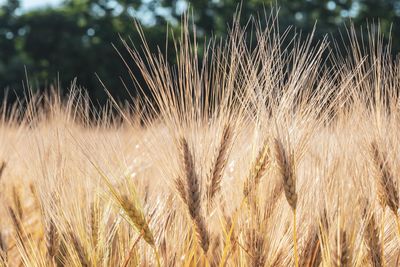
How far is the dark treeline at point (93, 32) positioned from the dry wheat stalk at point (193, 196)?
64.4 ft

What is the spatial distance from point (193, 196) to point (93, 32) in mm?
23800

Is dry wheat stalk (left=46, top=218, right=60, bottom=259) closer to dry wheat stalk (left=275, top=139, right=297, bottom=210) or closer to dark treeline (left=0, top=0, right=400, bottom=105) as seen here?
dry wheat stalk (left=275, top=139, right=297, bottom=210)

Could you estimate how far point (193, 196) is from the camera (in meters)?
1.09

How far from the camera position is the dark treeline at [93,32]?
71.5 ft

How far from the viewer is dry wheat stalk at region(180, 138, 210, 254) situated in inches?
43.1

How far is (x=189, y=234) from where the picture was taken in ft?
4.39

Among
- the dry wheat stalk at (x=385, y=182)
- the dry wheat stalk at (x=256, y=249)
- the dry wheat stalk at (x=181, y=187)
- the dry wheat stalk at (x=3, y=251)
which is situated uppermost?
the dry wheat stalk at (x=385, y=182)

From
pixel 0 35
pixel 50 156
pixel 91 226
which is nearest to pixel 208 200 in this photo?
pixel 91 226

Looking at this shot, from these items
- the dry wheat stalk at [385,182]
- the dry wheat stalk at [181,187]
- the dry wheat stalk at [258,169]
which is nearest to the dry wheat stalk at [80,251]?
the dry wheat stalk at [181,187]

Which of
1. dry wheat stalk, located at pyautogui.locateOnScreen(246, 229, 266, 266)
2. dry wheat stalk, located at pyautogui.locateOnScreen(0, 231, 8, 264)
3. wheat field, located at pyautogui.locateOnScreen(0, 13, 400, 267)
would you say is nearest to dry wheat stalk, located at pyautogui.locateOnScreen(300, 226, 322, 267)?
wheat field, located at pyautogui.locateOnScreen(0, 13, 400, 267)

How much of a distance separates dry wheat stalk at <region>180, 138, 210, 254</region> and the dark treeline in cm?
1962

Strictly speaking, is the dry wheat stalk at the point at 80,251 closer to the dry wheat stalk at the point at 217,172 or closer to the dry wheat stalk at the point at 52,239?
the dry wheat stalk at the point at 52,239

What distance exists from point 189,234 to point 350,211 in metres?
0.46

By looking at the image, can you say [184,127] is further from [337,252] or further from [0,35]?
[0,35]
